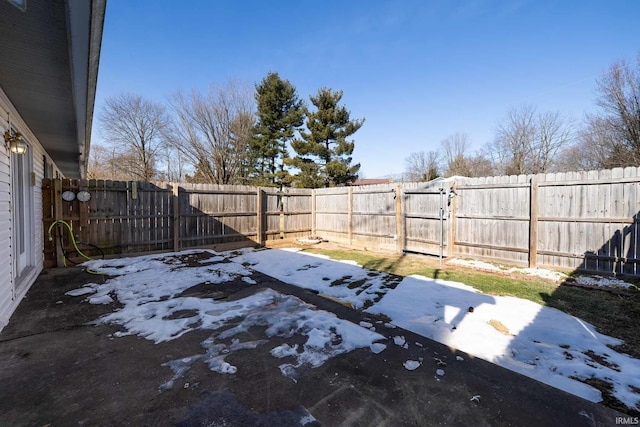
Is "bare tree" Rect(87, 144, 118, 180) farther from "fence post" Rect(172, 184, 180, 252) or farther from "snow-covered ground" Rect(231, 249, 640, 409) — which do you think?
"snow-covered ground" Rect(231, 249, 640, 409)

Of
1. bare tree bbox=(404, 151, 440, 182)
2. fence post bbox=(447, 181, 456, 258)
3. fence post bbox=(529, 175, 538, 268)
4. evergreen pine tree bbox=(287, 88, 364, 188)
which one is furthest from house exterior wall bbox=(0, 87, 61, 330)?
bare tree bbox=(404, 151, 440, 182)

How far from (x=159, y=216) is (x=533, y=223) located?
8.64 meters

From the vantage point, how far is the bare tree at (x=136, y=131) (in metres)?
18.6

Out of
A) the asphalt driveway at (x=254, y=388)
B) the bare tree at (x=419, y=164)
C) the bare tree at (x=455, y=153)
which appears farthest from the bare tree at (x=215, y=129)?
the bare tree at (x=455, y=153)

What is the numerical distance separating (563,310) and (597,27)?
881cm

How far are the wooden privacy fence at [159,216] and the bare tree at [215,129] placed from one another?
10013 mm

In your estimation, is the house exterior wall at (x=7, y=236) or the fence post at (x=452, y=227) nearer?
the house exterior wall at (x=7, y=236)

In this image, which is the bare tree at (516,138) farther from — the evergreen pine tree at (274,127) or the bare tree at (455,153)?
the evergreen pine tree at (274,127)

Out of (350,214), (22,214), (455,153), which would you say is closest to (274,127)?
(350,214)

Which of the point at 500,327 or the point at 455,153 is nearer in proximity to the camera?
the point at 500,327

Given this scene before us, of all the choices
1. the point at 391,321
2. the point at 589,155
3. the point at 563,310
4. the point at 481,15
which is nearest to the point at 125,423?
the point at 391,321

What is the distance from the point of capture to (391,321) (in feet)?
10.4

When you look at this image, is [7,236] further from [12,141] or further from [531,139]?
[531,139]

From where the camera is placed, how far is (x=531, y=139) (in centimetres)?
1977
